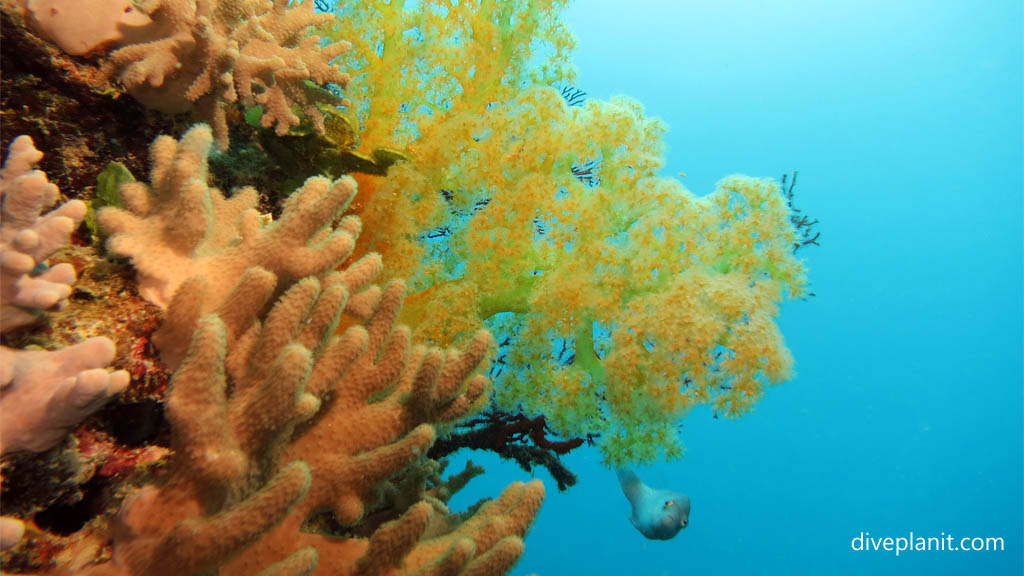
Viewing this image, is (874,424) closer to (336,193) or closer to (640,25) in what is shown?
(640,25)

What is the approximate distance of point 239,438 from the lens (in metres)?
1.40

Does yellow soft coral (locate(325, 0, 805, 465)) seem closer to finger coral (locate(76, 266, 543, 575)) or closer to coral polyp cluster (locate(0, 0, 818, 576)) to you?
coral polyp cluster (locate(0, 0, 818, 576))

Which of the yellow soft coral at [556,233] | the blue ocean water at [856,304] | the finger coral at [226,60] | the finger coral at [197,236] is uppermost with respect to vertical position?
the blue ocean water at [856,304]

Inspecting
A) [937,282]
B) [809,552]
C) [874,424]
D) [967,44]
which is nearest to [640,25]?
[967,44]

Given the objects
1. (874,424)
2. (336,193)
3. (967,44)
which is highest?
(967,44)

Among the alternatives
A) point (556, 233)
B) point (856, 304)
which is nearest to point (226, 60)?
point (556, 233)

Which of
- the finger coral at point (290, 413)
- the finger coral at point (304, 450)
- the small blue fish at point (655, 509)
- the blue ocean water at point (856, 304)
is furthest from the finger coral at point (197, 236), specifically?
the blue ocean water at point (856, 304)

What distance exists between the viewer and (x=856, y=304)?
54.3 metres

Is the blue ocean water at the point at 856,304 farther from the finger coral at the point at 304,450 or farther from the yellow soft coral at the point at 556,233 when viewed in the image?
the finger coral at the point at 304,450

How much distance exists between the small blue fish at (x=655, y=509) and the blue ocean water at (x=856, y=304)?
4718cm

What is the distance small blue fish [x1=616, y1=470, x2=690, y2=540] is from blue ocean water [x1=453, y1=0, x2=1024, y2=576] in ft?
155

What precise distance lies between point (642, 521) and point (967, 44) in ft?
225

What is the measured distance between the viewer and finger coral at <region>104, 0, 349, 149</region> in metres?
2.03

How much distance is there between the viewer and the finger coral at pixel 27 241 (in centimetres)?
125
